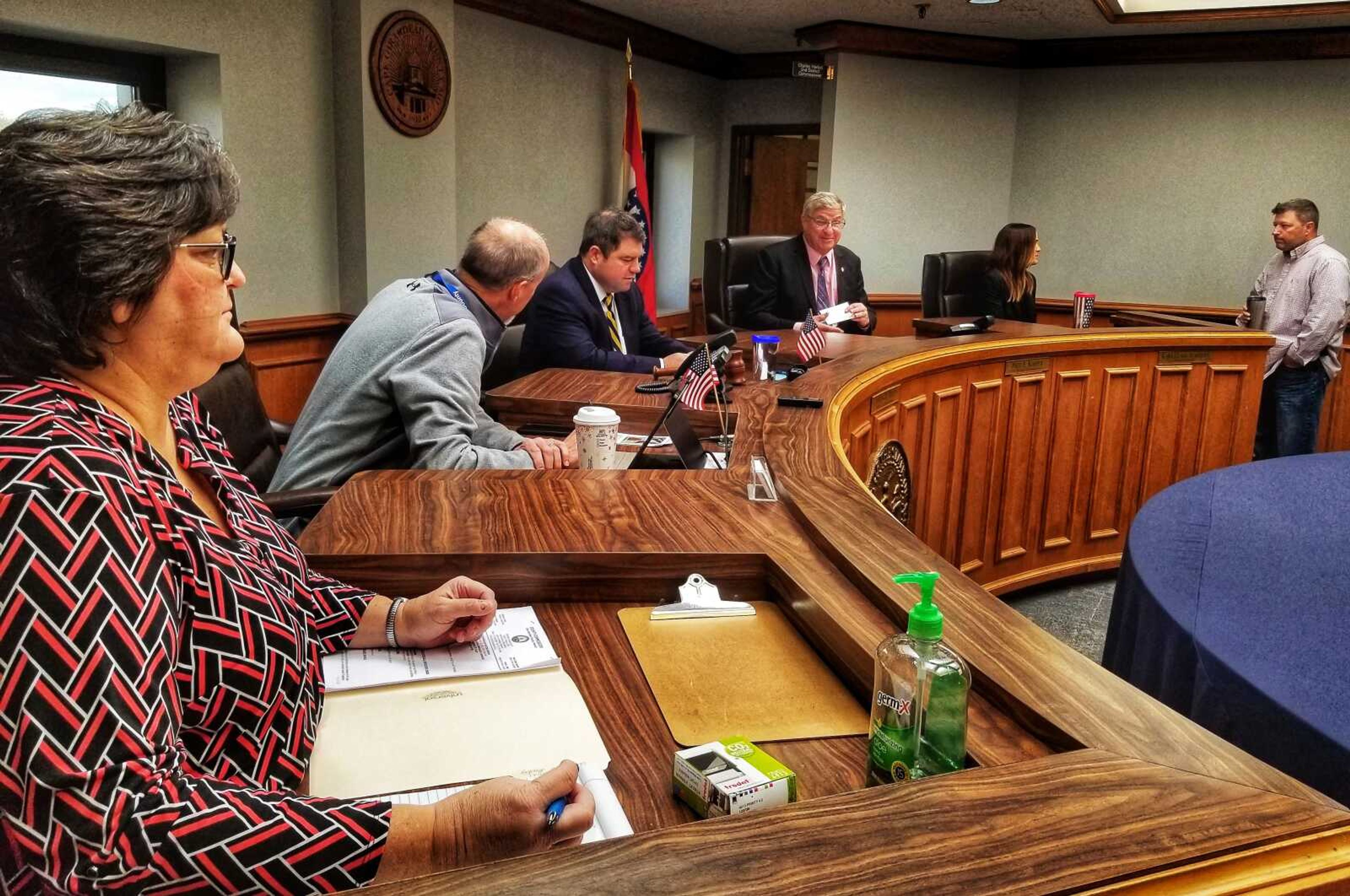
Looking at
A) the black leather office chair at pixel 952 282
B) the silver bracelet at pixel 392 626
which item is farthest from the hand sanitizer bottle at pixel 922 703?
the black leather office chair at pixel 952 282

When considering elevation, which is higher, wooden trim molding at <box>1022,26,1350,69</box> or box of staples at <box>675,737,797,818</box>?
wooden trim molding at <box>1022,26,1350,69</box>

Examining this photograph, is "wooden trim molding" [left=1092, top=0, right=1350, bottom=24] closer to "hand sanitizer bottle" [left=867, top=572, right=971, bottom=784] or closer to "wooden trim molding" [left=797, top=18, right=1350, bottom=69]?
"wooden trim molding" [left=797, top=18, right=1350, bottom=69]

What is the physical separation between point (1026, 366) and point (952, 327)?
379 millimetres

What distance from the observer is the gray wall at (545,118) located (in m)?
5.76

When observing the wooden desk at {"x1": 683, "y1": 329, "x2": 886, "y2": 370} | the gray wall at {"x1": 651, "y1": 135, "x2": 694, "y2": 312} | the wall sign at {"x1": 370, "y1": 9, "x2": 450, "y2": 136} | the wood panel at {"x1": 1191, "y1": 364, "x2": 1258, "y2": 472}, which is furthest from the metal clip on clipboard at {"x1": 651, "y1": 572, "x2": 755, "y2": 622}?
the gray wall at {"x1": 651, "y1": 135, "x2": 694, "y2": 312}

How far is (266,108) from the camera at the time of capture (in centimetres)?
453

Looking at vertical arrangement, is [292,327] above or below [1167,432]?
above

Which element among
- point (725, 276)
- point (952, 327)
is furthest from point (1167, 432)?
point (725, 276)

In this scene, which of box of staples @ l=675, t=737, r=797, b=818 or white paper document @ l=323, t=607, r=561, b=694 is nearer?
box of staples @ l=675, t=737, r=797, b=818

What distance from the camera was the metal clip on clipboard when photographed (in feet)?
4.57

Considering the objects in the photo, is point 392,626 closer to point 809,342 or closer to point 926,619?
point 926,619

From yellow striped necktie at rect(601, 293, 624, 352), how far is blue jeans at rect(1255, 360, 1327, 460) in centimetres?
362

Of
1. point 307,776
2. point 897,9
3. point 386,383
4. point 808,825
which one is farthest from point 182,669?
point 897,9

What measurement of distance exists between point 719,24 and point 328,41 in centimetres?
301
